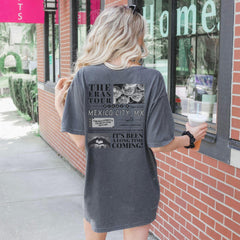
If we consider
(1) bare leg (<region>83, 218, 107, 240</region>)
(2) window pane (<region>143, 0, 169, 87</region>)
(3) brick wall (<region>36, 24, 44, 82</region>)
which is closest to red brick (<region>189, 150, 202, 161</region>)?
(2) window pane (<region>143, 0, 169, 87</region>)

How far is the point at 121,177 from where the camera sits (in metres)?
2.15

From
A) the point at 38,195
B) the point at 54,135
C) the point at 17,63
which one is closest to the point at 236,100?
the point at 38,195

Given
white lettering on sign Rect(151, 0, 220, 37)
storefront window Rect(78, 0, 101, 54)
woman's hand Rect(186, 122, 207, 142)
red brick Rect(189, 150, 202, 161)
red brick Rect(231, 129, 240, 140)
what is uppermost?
storefront window Rect(78, 0, 101, 54)

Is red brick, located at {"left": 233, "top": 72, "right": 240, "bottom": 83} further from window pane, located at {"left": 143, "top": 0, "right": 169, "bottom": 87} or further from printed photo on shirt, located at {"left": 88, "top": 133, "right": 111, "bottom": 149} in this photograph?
→ window pane, located at {"left": 143, "top": 0, "right": 169, "bottom": 87}

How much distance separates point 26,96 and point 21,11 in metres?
5.62

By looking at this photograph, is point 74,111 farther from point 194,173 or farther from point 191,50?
point 191,50

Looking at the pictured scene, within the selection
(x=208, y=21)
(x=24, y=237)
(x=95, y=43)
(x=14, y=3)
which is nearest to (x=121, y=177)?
(x=95, y=43)

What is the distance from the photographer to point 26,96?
Result: 13.6m

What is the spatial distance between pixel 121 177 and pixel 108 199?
14 cm

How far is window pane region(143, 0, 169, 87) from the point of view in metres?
4.00

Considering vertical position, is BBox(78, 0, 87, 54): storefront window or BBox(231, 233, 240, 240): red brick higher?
BBox(78, 0, 87, 54): storefront window

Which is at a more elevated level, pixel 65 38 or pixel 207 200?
pixel 65 38

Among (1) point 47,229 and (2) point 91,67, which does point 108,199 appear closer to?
(2) point 91,67

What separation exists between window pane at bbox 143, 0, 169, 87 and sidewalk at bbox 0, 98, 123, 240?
1.89 meters
